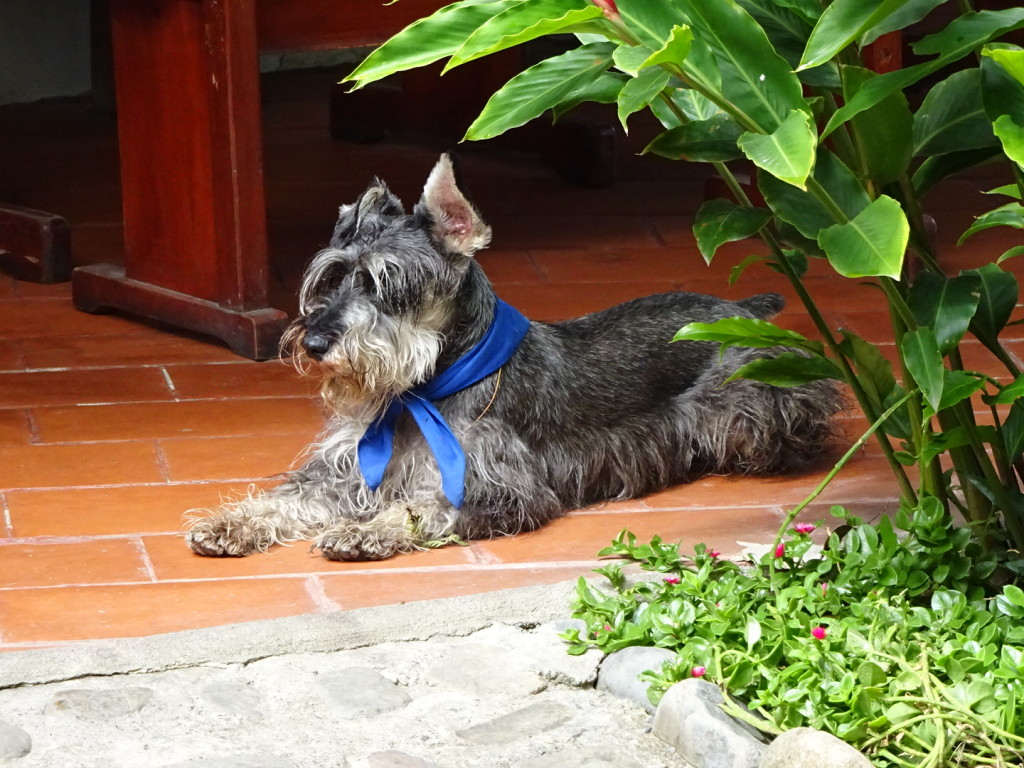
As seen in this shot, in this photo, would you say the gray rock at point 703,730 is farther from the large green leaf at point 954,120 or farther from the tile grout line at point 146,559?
the tile grout line at point 146,559

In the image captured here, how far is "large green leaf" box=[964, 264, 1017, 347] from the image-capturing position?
3443 millimetres

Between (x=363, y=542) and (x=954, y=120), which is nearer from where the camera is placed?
(x=954, y=120)

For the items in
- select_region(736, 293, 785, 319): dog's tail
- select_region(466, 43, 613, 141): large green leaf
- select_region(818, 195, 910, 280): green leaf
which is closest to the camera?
select_region(818, 195, 910, 280): green leaf

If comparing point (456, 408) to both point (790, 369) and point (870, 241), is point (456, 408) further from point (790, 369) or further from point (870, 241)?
point (870, 241)

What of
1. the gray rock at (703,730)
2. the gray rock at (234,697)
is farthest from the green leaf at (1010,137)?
the gray rock at (234,697)

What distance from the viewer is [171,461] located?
4.77m

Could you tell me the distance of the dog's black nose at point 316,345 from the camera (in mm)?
4102

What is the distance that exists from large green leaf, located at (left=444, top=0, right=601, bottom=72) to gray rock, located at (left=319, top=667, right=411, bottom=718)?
1265 millimetres

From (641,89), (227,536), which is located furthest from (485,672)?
(641,89)

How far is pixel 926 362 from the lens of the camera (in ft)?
10.1

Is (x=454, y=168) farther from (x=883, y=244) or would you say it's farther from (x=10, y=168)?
(x=10, y=168)

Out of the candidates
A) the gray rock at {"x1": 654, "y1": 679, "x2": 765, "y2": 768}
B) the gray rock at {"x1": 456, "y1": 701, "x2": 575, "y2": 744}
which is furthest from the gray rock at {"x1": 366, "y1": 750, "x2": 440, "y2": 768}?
the gray rock at {"x1": 654, "y1": 679, "x2": 765, "y2": 768}

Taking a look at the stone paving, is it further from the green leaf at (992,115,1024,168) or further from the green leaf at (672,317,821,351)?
the green leaf at (992,115,1024,168)

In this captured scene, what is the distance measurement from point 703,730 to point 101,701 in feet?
3.82
